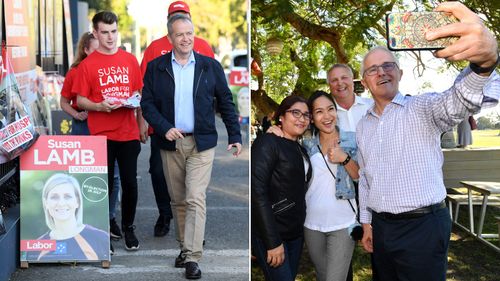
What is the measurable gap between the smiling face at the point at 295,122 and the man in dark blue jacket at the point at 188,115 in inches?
42.7

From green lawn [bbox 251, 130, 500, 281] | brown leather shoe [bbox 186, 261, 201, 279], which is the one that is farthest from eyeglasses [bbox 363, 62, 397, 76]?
brown leather shoe [bbox 186, 261, 201, 279]

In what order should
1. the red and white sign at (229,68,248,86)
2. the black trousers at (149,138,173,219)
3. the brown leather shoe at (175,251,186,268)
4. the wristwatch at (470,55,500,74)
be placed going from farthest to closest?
the red and white sign at (229,68,248,86)
the black trousers at (149,138,173,219)
the brown leather shoe at (175,251,186,268)
the wristwatch at (470,55,500,74)

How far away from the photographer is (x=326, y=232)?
11.7 ft

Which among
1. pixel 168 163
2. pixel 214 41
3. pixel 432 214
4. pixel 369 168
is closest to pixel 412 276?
pixel 432 214

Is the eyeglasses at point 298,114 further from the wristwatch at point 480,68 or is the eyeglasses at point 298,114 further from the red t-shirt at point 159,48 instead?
the red t-shirt at point 159,48

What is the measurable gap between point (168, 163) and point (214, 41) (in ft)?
58.6

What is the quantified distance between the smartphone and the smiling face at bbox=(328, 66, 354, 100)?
114 cm

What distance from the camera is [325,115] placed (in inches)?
141

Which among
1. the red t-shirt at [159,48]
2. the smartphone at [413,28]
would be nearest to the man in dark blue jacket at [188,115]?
the red t-shirt at [159,48]

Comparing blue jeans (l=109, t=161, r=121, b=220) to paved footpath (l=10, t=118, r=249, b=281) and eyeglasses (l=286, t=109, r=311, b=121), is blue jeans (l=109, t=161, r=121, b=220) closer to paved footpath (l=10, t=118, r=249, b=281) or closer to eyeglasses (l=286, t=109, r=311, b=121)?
paved footpath (l=10, t=118, r=249, b=281)

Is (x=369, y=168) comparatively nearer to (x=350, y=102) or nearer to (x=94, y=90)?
(x=350, y=102)

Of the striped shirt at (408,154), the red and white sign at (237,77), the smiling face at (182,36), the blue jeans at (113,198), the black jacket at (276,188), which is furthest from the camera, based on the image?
the red and white sign at (237,77)

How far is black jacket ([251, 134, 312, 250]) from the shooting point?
340 cm

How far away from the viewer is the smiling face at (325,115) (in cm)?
359
